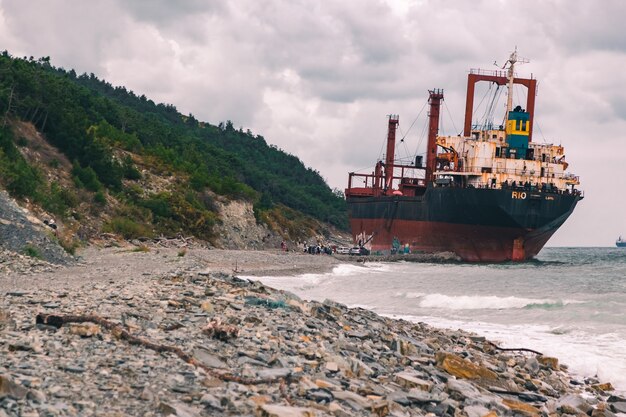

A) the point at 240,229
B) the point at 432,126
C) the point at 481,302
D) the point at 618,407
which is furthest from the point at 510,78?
the point at 618,407

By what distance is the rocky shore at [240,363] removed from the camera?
743cm

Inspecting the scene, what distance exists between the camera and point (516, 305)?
85.2 ft

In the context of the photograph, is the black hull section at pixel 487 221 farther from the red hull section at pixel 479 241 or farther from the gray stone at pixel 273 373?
the gray stone at pixel 273 373

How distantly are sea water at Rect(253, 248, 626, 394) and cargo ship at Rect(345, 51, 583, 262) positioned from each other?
1356cm

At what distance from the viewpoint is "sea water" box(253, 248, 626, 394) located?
1645 cm

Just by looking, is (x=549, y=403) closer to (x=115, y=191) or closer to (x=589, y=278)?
(x=589, y=278)

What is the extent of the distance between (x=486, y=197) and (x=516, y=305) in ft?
99.4

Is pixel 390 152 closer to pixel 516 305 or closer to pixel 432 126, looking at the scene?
pixel 432 126

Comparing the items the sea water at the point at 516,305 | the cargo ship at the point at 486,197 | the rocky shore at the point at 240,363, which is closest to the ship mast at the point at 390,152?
the cargo ship at the point at 486,197

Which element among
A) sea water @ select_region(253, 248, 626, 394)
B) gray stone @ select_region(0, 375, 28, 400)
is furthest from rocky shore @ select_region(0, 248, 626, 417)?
sea water @ select_region(253, 248, 626, 394)

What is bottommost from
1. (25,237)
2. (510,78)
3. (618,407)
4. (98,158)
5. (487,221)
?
(618,407)

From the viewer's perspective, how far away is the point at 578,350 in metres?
16.2

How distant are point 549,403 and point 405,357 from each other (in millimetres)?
2017

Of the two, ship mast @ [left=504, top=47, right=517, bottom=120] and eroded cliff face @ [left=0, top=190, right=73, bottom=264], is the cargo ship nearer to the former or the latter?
ship mast @ [left=504, top=47, right=517, bottom=120]
